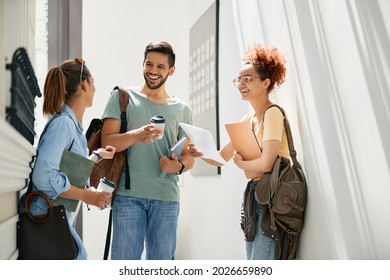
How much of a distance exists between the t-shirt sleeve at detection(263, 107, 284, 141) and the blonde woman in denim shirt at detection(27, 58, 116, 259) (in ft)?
1.86

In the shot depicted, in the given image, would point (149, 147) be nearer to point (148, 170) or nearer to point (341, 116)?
point (148, 170)

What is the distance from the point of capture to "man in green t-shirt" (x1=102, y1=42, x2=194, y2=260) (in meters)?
2.14

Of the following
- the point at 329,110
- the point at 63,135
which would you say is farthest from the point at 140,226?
the point at 329,110

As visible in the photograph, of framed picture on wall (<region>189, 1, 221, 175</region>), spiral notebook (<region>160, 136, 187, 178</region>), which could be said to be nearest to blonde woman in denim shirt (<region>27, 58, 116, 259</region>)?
spiral notebook (<region>160, 136, 187, 178</region>)

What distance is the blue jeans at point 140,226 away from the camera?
2133 mm

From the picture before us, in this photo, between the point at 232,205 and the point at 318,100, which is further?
the point at 232,205

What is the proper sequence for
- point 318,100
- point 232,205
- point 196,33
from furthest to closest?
point 196,33, point 232,205, point 318,100

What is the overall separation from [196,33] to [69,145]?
2.13 meters

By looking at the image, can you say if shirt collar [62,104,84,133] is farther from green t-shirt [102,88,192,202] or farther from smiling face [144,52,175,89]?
smiling face [144,52,175,89]

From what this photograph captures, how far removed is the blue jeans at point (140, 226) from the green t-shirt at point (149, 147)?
0.03m

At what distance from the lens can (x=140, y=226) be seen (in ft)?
7.05
